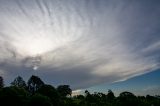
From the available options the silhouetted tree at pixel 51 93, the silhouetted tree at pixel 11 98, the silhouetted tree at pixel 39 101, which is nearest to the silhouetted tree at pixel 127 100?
the silhouetted tree at pixel 51 93

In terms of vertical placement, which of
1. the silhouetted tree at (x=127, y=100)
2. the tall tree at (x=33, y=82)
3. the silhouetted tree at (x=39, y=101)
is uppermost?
the tall tree at (x=33, y=82)

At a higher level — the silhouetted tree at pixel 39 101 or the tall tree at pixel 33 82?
the tall tree at pixel 33 82

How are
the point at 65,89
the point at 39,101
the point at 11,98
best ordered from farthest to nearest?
the point at 65,89 → the point at 39,101 → the point at 11,98

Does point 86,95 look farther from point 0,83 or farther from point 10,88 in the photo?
point 10,88

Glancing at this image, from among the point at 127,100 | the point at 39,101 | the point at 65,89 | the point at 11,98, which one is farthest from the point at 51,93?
the point at 65,89

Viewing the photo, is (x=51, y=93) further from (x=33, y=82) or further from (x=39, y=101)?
(x=33, y=82)

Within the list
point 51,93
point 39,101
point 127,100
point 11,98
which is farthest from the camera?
point 127,100

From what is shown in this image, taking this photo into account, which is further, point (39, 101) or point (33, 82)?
point (33, 82)

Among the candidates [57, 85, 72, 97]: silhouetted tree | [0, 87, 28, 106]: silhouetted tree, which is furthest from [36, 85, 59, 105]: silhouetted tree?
[57, 85, 72, 97]: silhouetted tree

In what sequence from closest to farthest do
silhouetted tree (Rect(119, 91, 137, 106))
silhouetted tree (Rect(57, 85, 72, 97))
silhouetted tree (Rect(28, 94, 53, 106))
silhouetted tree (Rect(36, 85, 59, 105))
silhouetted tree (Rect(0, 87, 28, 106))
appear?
silhouetted tree (Rect(0, 87, 28, 106)), silhouetted tree (Rect(28, 94, 53, 106)), silhouetted tree (Rect(36, 85, 59, 105)), silhouetted tree (Rect(119, 91, 137, 106)), silhouetted tree (Rect(57, 85, 72, 97))

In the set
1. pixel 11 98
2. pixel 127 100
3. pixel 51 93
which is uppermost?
pixel 51 93

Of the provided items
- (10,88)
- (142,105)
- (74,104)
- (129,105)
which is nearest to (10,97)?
(10,88)

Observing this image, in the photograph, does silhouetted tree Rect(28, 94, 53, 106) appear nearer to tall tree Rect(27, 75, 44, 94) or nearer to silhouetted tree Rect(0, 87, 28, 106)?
silhouetted tree Rect(0, 87, 28, 106)

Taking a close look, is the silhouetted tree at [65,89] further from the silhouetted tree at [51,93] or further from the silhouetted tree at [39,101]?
the silhouetted tree at [39,101]
